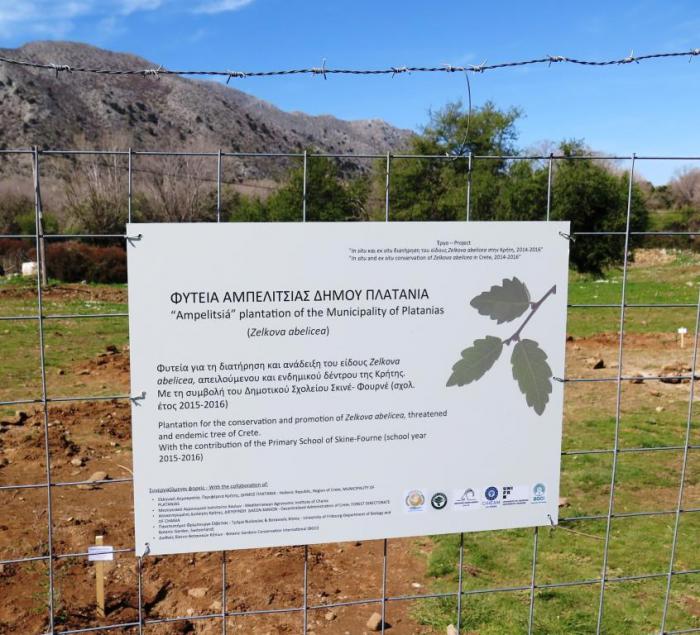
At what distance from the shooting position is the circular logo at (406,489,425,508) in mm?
2787

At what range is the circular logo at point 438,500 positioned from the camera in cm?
281

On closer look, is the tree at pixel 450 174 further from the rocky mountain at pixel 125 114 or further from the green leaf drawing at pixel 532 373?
the rocky mountain at pixel 125 114

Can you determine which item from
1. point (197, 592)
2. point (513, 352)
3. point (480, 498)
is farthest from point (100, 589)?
point (513, 352)

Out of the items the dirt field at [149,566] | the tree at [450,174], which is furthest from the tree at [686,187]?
the dirt field at [149,566]

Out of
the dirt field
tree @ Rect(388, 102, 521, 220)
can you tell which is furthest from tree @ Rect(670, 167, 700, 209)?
the dirt field

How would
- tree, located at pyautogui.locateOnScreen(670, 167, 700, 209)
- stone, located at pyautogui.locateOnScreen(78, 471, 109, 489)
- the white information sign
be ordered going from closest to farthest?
the white information sign → stone, located at pyautogui.locateOnScreen(78, 471, 109, 489) → tree, located at pyautogui.locateOnScreen(670, 167, 700, 209)

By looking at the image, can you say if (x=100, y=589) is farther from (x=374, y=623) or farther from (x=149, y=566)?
(x=374, y=623)

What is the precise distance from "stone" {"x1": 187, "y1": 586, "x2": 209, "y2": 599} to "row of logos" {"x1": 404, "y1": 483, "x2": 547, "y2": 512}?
195 cm

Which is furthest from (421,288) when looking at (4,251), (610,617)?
(4,251)

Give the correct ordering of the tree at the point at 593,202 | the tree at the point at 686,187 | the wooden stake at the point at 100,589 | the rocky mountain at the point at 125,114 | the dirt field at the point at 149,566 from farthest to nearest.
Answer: the rocky mountain at the point at 125,114
the tree at the point at 686,187
the tree at the point at 593,202
the dirt field at the point at 149,566
the wooden stake at the point at 100,589

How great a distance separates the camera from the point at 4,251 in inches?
1130

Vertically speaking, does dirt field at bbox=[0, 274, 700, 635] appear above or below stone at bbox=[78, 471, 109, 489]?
below

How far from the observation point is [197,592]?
13.5 ft

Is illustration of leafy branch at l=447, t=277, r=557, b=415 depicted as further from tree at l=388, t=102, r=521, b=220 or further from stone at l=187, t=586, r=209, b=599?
tree at l=388, t=102, r=521, b=220
